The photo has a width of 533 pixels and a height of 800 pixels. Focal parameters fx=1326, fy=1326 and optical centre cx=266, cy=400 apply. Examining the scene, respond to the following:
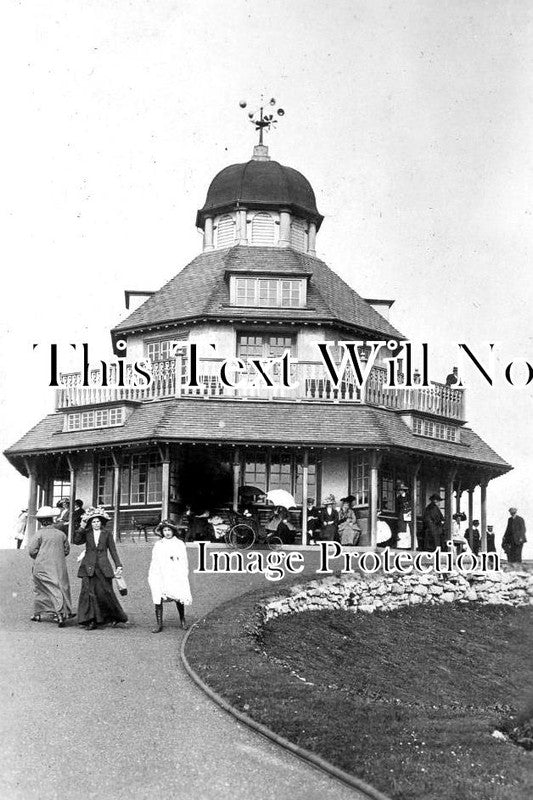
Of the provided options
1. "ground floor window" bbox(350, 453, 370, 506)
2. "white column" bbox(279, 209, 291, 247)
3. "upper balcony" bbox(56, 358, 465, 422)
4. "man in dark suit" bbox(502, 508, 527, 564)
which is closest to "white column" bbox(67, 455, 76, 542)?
"upper balcony" bbox(56, 358, 465, 422)

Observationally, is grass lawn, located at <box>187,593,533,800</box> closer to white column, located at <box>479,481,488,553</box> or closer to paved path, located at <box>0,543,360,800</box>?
paved path, located at <box>0,543,360,800</box>

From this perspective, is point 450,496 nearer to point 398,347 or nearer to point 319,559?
point 398,347

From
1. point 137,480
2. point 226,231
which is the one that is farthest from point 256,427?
point 226,231

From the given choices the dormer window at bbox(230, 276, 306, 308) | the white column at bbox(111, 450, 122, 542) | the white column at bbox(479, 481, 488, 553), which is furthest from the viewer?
the dormer window at bbox(230, 276, 306, 308)

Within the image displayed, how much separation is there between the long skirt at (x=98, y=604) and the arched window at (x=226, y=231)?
72.6ft

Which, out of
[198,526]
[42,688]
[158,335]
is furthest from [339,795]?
[158,335]

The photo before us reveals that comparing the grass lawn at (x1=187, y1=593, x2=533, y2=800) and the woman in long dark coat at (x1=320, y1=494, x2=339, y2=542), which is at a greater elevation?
the woman in long dark coat at (x1=320, y1=494, x2=339, y2=542)

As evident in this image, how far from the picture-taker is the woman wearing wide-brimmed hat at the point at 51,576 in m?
20.3

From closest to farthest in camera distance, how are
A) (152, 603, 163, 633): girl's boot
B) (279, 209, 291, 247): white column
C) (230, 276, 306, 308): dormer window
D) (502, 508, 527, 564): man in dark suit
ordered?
(152, 603, 163, 633): girl's boot → (502, 508, 527, 564): man in dark suit → (230, 276, 306, 308): dormer window → (279, 209, 291, 247): white column

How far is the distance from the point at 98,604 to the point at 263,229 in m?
22.6

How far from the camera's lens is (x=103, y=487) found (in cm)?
3578

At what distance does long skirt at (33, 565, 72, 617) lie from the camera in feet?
66.6

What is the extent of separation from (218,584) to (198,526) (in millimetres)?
6756

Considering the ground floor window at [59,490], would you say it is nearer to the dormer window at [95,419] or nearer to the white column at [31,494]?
the white column at [31,494]
